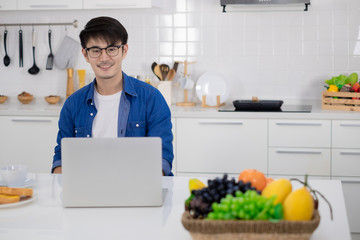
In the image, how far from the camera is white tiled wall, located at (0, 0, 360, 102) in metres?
4.11

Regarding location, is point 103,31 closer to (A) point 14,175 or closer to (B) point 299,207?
(A) point 14,175

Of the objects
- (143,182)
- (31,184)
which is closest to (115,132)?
(31,184)

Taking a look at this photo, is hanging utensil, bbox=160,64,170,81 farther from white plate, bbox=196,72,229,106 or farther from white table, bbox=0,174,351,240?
white table, bbox=0,174,351,240

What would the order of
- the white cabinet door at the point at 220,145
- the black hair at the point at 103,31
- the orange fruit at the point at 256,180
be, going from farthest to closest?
the white cabinet door at the point at 220,145
the black hair at the point at 103,31
the orange fruit at the point at 256,180

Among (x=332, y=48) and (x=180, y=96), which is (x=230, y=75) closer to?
(x=180, y=96)

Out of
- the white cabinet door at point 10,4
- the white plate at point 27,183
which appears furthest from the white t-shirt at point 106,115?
the white cabinet door at point 10,4

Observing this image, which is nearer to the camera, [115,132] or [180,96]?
[115,132]

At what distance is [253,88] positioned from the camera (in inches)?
167

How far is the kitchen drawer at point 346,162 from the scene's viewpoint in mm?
3531

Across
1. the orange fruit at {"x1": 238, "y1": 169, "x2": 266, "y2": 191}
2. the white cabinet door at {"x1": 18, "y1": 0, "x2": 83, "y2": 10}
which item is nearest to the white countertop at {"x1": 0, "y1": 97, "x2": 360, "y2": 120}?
the white cabinet door at {"x1": 18, "y1": 0, "x2": 83, "y2": 10}

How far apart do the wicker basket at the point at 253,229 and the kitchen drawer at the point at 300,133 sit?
2.46m

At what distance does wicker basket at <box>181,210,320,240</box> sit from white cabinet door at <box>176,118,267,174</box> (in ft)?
8.10

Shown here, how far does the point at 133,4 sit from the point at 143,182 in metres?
2.63

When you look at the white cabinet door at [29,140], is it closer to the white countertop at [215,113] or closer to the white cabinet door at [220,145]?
the white countertop at [215,113]
